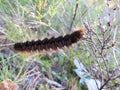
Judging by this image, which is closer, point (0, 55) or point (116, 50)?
point (0, 55)

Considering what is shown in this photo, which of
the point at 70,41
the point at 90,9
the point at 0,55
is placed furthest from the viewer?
the point at 90,9

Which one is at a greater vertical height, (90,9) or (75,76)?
(90,9)

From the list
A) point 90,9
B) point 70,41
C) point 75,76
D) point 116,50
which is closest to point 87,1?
point 90,9

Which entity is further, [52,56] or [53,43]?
[52,56]

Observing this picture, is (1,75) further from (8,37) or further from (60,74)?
(60,74)

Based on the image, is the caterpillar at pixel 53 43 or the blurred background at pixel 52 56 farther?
the blurred background at pixel 52 56

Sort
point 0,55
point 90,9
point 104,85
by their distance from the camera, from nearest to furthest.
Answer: point 104,85
point 0,55
point 90,9

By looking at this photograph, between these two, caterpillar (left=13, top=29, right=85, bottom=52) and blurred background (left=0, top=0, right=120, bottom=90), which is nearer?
caterpillar (left=13, top=29, right=85, bottom=52)

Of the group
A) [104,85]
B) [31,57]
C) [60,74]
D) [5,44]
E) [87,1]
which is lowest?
[104,85]
